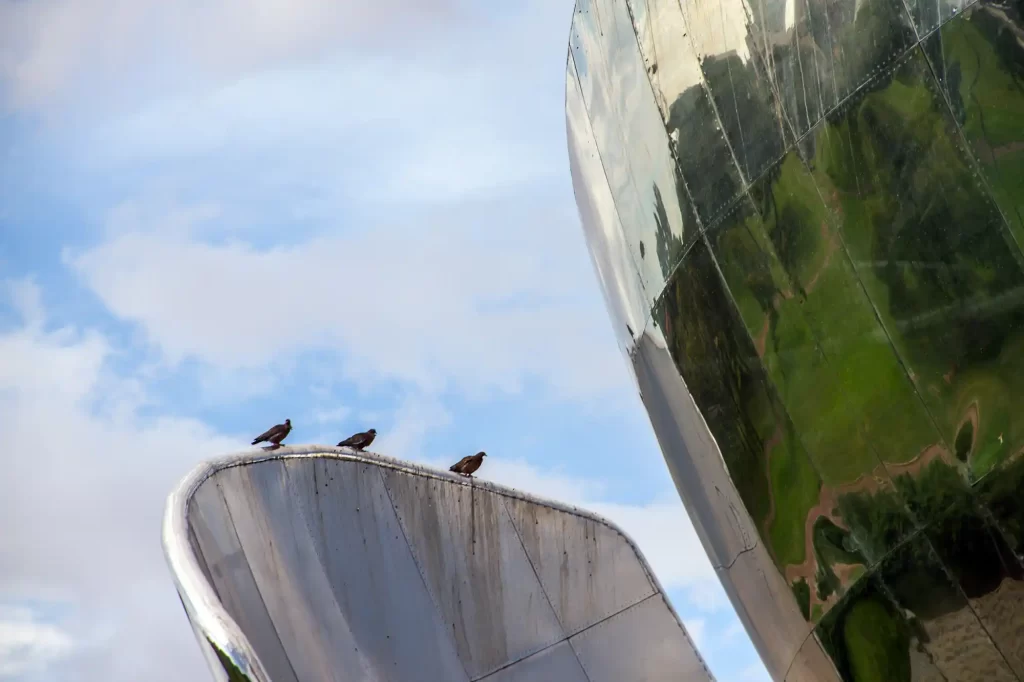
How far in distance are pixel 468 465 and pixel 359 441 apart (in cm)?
128

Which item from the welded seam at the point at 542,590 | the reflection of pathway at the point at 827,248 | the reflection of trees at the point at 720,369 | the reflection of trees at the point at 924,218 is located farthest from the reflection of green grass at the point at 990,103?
the welded seam at the point at 542,590

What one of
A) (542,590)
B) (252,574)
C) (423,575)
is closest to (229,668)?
(252,574)

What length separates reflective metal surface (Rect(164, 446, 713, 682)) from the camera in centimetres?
1246

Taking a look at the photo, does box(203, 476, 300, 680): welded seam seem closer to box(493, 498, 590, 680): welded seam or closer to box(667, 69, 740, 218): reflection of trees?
box(493, 498, 590, 680): welded seam

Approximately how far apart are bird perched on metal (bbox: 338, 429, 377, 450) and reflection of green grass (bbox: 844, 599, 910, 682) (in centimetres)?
625

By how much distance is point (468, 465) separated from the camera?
606 inches

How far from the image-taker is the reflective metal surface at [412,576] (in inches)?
491

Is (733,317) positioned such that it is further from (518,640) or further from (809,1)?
(518,640)

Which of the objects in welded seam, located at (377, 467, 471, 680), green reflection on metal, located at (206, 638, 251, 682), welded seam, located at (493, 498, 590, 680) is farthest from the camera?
welded seam, located at (493, 498, 590, 680)

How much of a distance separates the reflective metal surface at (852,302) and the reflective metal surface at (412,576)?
3.76 metres

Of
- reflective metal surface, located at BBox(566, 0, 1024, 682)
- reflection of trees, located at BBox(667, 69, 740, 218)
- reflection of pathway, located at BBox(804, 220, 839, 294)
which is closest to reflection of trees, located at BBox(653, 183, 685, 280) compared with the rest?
reflective metal surface, located at BBox(566, 0, 1024, 682)

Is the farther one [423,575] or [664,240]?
[423,575]

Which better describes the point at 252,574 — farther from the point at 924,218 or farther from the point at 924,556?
the point at 924,218

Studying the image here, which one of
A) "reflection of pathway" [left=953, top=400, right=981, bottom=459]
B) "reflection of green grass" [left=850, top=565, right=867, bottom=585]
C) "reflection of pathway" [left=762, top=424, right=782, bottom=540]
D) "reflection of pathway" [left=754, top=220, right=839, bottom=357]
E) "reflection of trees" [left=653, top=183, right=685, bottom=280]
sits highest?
"reflection of trees" [left=653, top=183, right=685, bottom=280]
